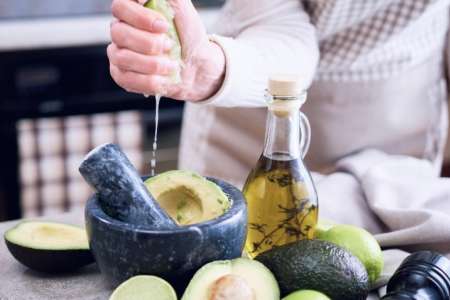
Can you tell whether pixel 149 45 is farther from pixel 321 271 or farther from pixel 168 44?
pixel 321 271

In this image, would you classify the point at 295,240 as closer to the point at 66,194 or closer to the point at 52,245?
the point at 52,245

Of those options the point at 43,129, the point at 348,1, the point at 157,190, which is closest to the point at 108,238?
the point at 157,190

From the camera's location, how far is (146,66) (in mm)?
763

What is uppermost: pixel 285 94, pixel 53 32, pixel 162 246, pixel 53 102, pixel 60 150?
pixel 285 94

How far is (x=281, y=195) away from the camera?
739mm

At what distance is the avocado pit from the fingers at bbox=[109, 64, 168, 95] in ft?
0.81

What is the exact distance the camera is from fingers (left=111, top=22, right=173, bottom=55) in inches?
28.9

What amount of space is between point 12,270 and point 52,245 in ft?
0.17

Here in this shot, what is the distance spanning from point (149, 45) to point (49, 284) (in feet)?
0.82

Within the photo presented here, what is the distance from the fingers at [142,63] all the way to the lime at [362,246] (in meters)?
0.23

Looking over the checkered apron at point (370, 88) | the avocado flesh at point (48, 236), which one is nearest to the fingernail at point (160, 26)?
the avocado flesh at point (48, 236)

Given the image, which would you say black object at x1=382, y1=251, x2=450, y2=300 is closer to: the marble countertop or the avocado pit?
the avocado pit

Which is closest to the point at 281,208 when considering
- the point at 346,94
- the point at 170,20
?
the point at 170,20

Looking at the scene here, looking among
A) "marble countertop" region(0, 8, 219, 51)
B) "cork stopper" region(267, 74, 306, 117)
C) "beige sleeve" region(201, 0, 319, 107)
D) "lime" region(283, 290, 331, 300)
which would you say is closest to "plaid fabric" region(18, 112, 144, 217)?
"marble countertop" region(0, 8, 219, 51)
